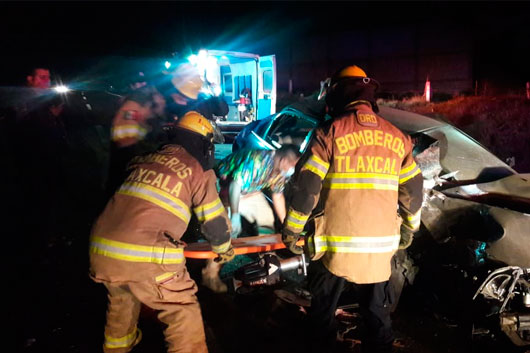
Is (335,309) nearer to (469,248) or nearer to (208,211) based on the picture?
(208,211)

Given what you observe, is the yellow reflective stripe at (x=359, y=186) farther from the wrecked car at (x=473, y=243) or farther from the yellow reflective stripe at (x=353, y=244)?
the wrecked car at (x=473, y=243)

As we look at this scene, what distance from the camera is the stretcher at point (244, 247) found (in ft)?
9.02

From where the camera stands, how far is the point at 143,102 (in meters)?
3.65

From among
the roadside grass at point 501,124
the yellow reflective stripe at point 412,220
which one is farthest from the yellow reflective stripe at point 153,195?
the roadside grass at point 501,124

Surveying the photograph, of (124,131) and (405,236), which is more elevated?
(124,131)

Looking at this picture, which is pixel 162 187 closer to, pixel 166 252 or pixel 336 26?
pixel 166 252

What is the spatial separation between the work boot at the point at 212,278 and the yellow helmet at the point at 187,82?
70.5 inches

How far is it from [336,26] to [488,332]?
2047 cm

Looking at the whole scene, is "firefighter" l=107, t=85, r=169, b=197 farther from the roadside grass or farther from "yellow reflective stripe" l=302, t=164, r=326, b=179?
the roadside grass

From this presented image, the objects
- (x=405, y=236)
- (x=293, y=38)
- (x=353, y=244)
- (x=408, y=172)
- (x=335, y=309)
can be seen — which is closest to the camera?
(x=353, y=244)

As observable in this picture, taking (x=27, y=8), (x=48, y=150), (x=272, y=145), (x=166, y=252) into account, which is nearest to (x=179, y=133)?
(x=166, y=252)

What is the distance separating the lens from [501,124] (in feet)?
26.2

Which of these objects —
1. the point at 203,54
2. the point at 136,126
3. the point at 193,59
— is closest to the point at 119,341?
the point at 136,126

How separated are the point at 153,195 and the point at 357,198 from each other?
1244mm
